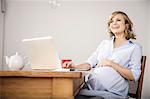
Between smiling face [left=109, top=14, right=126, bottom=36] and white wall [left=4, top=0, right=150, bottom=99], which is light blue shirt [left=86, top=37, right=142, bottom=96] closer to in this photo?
smiling face [left=109, top=14, right=126, bottom=36]

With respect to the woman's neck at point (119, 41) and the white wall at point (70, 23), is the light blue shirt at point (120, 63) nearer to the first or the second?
the woman's neck at point (119, 41)

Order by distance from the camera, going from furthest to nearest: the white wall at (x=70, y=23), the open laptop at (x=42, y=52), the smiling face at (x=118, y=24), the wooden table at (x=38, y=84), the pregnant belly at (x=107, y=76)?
1. the white wall at (x=70, y=23)
2. the smiling face at (x=118, y=24)
3. the pregnant belly at (x=107, y=76)
4. the open laptop at (x=42, y=52)
5. the wooden table at (x=38, y=84)

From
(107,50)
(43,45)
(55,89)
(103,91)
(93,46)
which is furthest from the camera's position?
(93,46)

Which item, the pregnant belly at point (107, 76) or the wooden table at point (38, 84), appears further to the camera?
the pregnant belly at point (107, 76)

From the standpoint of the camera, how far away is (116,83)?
176 cm

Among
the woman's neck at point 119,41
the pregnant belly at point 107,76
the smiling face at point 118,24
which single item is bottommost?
the pregnant belly at point 107,76

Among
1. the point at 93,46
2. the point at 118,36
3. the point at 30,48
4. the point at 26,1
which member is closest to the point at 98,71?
the point at 118,36

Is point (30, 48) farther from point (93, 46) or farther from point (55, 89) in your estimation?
point (93, 46)

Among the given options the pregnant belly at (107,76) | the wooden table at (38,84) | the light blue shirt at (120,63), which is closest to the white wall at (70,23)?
the light blue shirt at (120,63)

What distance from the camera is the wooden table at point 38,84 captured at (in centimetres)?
111

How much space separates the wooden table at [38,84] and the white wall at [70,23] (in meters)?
2.75

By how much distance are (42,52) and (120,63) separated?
0.68 m

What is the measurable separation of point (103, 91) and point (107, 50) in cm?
40

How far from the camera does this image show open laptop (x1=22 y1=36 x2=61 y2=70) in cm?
142
